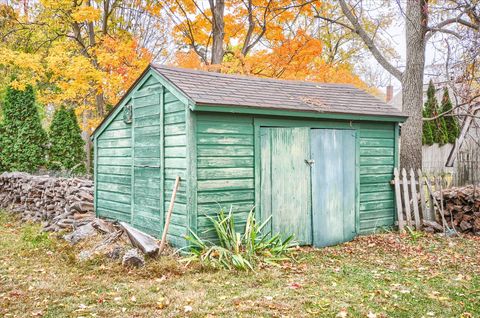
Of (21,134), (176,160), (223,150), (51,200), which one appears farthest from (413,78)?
(21,134)

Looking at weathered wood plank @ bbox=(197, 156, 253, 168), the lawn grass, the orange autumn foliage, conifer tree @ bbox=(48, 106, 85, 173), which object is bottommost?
the lawn grass

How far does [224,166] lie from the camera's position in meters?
7.27

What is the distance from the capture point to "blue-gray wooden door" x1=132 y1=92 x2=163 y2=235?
7.86 m

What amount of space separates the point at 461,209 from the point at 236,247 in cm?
509

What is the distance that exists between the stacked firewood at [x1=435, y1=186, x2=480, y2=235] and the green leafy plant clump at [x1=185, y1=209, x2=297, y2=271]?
3.81m

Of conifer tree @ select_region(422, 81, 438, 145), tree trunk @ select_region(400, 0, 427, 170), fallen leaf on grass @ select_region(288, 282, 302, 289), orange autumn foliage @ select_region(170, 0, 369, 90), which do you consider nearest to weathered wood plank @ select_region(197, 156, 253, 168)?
fallen leaf on grass @ select_region(288, 282, 302, 289)

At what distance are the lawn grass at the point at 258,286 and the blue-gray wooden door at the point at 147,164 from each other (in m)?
1.34

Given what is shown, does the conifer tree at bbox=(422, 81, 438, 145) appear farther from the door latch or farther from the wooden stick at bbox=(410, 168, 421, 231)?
the door latch

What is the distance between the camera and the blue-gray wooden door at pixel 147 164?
25.8 ft

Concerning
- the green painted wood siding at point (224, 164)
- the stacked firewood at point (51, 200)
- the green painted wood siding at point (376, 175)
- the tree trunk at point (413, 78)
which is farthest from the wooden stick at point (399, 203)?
the stacked firewood at point (51, 200)

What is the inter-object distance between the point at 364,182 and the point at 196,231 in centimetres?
377

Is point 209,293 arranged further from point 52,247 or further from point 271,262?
point 52,247

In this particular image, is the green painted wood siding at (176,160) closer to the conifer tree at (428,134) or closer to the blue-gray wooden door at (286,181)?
the blue-gray wooden door at (286,181)

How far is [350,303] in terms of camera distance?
5.00m
